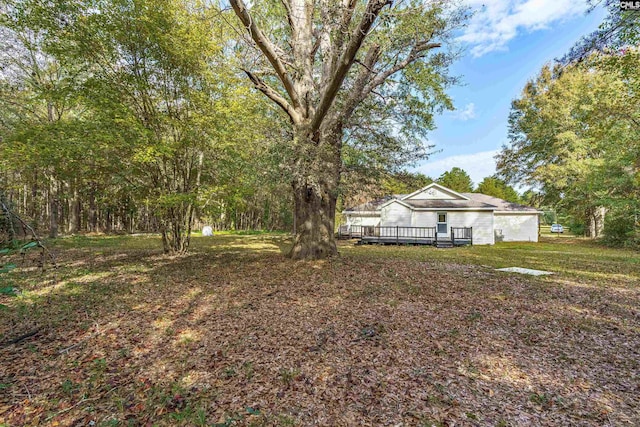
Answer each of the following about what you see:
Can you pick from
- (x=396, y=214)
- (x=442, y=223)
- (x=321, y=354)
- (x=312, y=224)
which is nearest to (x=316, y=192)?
(x=312, y=224)

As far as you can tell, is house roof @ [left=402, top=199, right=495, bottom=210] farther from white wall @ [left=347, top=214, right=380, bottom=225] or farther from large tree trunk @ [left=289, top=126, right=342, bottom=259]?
large tree trunk @ [left=289, top=126, right=342, bottom=259]

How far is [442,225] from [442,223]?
14 centimetres

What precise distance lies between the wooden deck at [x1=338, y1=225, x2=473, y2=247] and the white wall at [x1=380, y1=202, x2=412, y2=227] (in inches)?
27.1

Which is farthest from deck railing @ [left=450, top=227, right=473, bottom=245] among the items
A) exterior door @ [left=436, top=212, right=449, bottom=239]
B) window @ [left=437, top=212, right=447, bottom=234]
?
window @ [left=437, top=212, right=447, bottom=234]

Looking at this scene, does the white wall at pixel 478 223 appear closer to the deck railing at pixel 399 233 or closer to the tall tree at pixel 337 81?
the deck railing at pixel 399 233

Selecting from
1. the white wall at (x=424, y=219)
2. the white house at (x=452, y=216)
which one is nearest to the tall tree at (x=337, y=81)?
the white house at (x=452, y=216)

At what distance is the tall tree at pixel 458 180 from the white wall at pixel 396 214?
24.0 m

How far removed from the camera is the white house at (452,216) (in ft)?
62.7

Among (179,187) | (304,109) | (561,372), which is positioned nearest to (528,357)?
(561,372)

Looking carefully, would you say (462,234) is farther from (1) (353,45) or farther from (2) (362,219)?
(1) (353,45)

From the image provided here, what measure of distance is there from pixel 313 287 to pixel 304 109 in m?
4.90

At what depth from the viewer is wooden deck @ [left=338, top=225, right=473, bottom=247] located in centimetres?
1809

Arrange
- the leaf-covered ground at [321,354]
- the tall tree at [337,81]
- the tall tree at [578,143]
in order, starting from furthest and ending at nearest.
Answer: the tall tree at [578,143] → the tall tree at [337,81] → the leaf-covered ground at [321,354]

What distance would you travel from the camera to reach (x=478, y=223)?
19.2 m
